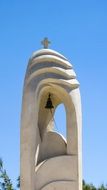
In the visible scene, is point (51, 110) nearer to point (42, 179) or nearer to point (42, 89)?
point (42, 89)

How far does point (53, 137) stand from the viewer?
18.3 metres

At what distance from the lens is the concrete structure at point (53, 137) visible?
56.5 feet

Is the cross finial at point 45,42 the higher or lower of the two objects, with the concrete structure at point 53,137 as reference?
higher

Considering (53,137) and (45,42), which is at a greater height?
(45,42)

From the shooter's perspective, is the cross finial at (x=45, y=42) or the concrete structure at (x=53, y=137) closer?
the concrete structure at (x=53, y=137)

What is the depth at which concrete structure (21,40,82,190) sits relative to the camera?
56.5ft

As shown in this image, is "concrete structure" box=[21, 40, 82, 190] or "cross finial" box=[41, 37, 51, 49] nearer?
"concrete structure" box=[21, 40, 82, 190]

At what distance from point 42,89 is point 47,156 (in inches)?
82.0

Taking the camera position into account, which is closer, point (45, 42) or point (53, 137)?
point (53, 137)

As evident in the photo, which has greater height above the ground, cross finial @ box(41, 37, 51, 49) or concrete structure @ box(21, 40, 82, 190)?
cross finial @ box(41, 37, 51, 49)

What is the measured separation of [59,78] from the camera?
17.7 m

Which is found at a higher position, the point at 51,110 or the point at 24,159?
the point at 51,110

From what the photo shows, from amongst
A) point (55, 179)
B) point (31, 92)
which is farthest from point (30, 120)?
point (55, 179)

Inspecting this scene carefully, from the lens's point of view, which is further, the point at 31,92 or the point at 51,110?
the point at 51,110
